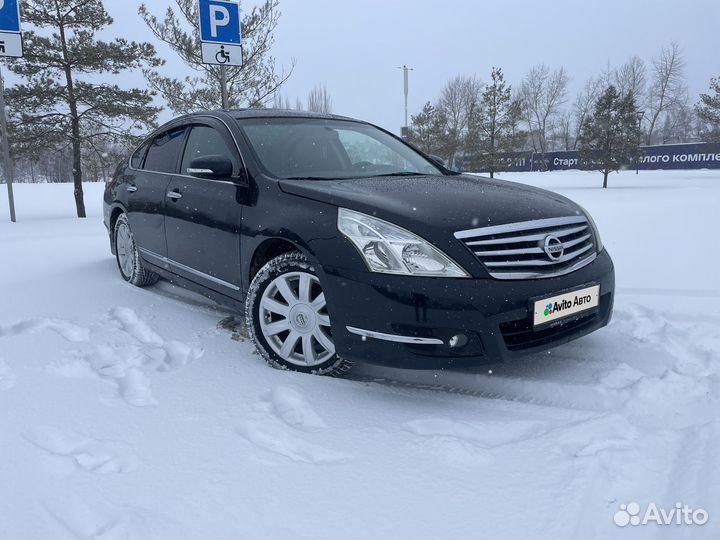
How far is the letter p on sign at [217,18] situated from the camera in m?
6.95

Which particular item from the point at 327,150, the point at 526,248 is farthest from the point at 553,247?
the point at 327,150

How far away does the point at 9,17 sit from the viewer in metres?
9.16

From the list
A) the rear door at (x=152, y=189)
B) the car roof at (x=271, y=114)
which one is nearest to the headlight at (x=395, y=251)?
the car roof at (x=271, y=114)

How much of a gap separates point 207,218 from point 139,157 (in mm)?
1796

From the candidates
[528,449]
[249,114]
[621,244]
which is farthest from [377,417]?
[621,244]

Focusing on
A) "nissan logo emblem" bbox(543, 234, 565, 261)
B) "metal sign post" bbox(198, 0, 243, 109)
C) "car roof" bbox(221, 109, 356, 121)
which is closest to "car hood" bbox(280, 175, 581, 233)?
"nissan logo emblem" bbox(543, 234, 565, 261)

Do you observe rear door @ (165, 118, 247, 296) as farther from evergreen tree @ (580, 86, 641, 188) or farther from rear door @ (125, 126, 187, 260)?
evergreen tree @ (580, 86, 641, 188)

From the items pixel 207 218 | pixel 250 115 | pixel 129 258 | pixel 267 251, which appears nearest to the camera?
pixel 267 251

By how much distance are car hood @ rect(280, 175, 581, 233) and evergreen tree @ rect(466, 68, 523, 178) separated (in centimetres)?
2988

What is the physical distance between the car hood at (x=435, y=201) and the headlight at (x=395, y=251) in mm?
51

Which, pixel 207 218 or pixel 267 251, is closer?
pixel 267 251

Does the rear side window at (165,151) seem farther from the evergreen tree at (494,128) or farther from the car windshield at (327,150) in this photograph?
the evergreen tree at (494,128)

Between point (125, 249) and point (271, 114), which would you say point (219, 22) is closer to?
point (125, 249)

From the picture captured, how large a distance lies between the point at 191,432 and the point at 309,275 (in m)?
0.93
